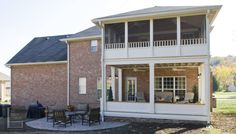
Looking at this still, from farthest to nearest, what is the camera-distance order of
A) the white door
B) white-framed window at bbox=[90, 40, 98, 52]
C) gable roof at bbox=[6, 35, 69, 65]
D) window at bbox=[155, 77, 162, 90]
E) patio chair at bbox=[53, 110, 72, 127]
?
gable roof at bbox=[6, 35, 69, 65], the white door, white-framed window at bbox=[90, 40, 98, 52], window at bbox=[155, 77, 162, 90], patio chair at bbox=[53, 110, 72, 127]

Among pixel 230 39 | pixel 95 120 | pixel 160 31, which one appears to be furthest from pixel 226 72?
pixel 95 120

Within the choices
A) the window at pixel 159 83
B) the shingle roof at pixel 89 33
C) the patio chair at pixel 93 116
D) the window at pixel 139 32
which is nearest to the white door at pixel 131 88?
the window at pixel 159 83

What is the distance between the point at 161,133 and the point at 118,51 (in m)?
6.47

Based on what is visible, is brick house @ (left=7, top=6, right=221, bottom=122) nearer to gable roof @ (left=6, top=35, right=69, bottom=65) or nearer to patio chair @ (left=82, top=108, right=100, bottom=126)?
gable roof @ (left=6, top=35, right=69, bottom=65)

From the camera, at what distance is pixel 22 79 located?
26.1 metres

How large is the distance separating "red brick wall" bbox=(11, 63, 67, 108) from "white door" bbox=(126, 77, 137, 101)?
5.76 meters

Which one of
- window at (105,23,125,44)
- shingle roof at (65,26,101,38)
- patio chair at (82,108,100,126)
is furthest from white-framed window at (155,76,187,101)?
patio chair at (82,108,100,126)

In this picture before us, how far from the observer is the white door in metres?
22.7

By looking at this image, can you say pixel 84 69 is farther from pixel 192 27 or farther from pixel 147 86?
pixel 192 27

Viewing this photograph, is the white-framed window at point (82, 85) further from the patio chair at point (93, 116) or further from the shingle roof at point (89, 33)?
the patio chair at point (93, 116)

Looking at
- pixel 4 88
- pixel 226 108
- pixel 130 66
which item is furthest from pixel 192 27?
pixel 4 88

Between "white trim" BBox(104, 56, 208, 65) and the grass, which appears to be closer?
"white trim" BBox(104, 56, 208, 65)

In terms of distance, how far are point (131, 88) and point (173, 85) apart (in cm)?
361

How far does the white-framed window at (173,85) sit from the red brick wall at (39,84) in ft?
28.2
